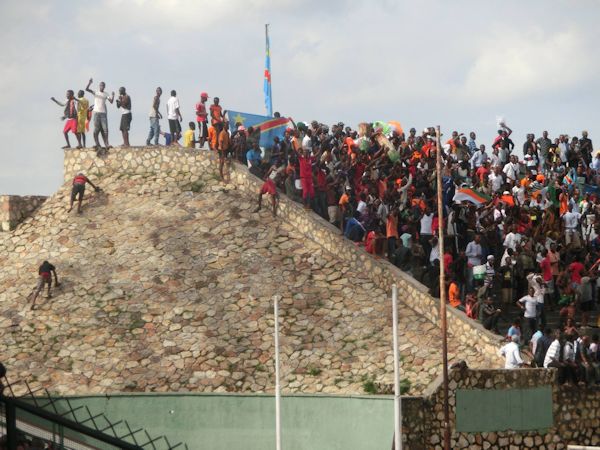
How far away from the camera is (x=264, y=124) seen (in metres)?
35.1

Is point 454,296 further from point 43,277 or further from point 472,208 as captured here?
point 43,277

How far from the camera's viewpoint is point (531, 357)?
26.1m

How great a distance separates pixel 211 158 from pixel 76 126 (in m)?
4.40

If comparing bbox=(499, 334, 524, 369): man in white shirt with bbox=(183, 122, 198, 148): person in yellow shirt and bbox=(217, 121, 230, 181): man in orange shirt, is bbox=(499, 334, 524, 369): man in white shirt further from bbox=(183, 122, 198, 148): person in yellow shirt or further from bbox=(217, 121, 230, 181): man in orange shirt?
bbox=(183, 122, 198, 148): person in yellow shirt

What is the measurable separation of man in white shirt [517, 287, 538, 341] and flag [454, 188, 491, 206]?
3.88 m

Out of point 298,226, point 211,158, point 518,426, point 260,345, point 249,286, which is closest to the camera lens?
point 518,426

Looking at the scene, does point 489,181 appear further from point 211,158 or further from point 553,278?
point 211,158

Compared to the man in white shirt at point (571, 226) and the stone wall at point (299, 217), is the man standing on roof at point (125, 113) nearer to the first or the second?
the stone wall at point (299, 217)

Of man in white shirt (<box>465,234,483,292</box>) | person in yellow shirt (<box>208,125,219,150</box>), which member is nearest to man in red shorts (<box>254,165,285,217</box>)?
person in yellow shirt (<box>208,125,219,150</box>)

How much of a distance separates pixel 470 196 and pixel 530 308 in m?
4.45

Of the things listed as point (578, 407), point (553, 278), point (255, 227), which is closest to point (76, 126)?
point (255, 227)

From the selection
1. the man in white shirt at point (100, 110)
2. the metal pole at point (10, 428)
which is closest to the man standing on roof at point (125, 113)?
the man in white shirt at point (100, 110)

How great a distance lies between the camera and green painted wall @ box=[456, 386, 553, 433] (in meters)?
25.2

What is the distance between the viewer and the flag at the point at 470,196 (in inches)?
1180
